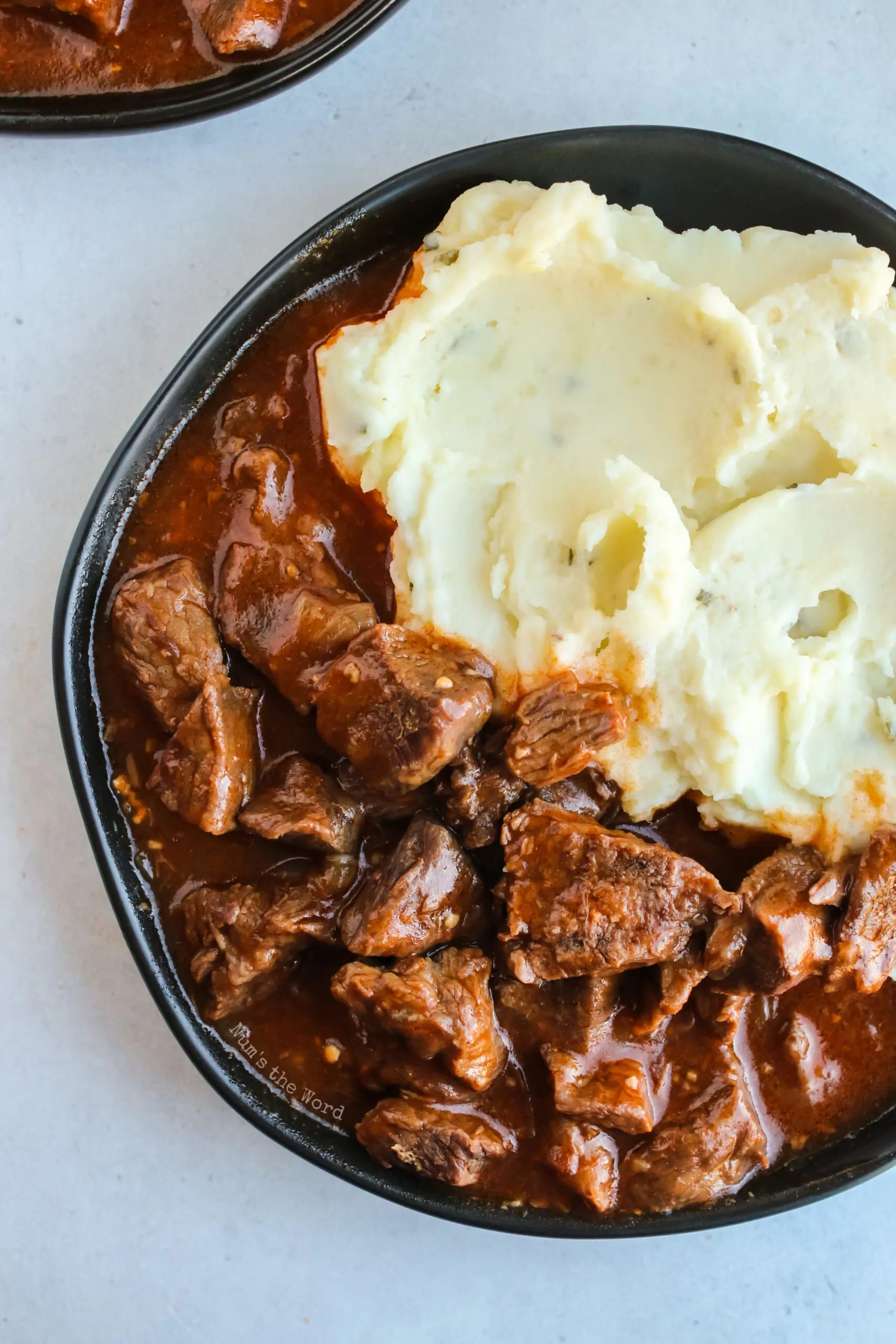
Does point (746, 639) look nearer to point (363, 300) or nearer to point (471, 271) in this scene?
point (471, 271)

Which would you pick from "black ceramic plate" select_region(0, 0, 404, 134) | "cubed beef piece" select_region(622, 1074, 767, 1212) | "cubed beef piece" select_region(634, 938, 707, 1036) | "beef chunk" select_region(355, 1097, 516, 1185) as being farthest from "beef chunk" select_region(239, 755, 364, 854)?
"black ceramic plate" select_region(0, 0, 404, 134)

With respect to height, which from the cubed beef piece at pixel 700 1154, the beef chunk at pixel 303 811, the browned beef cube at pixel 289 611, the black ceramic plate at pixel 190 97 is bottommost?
the cubed beef piece at pixel 700 1154

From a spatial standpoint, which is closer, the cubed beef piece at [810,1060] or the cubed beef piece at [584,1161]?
the cubed beef piece at [584,1161]

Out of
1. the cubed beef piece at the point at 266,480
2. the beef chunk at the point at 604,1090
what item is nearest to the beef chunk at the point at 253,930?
the beef chunk at the point at 604,1090

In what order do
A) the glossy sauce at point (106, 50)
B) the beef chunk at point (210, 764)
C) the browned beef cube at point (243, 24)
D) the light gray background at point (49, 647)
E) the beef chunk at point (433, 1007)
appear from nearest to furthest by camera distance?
the beef chunk at point (433, 1007) → the beef chunk at point (210, 764) → the browned beef cube at point (243, 24) → the glossy sauce at point (106, 50) → the light gray background at point (49, 647)

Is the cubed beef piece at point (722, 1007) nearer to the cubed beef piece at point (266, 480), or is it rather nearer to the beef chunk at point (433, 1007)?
the beef chunk at point (433, 1007)

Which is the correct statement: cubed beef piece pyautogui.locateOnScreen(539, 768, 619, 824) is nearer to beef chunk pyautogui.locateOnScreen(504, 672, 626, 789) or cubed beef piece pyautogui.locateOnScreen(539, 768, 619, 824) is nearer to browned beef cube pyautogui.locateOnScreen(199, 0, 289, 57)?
beef chunk pyautogui.locateOnScreen(504, 672, 626, 789)
